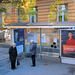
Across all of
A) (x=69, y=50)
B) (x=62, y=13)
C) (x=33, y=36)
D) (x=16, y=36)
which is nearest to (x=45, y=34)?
(x=33, y=36)

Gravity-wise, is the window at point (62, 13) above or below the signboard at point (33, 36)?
above

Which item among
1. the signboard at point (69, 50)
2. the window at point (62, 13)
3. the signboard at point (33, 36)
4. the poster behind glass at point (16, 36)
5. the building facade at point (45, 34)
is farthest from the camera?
the window at point (62, 13)

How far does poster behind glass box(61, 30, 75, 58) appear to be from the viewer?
269 inches

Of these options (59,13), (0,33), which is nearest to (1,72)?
(0,33)

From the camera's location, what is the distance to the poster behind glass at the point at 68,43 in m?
6.84

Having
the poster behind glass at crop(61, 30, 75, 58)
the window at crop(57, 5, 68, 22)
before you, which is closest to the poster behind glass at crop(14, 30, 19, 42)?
the poster behind glass at crop(61, 30, 75, 58)

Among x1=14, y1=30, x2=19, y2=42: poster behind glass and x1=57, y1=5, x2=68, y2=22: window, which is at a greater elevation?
x1=57, y1=5, x2=68, y2=22: window

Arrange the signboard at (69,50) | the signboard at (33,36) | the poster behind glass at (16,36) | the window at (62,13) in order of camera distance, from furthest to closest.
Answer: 1. the window at (62,13)
2. the signboard at (33,36)
3. the poster behind glass at (16,36)
4. the signboard at (69,50)

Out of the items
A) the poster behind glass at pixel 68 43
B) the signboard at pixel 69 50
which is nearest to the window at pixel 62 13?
the poster behind glass at pixel 68 43

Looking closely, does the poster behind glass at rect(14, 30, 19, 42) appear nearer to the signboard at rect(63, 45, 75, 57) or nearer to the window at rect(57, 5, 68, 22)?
the signboard at rect(63, 45, 75, 57)

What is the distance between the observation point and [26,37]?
344 inches

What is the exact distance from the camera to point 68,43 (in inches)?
272

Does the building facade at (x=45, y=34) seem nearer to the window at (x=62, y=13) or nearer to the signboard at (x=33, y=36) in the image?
the signboard at (x=33, y=36)

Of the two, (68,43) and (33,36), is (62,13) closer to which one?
(33,36)
